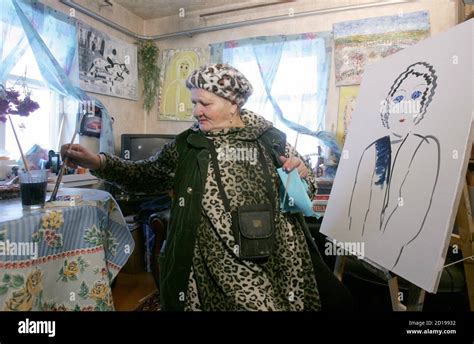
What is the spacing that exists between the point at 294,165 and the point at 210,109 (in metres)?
0.31

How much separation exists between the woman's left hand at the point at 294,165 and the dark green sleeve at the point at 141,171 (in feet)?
1.15

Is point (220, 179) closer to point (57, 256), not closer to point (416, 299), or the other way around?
point (57, 256)

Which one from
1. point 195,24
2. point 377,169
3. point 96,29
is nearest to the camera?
point 377,169

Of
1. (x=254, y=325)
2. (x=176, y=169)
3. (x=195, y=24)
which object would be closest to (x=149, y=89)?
(x=195, y=24)

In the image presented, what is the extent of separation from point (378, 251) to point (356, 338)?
298 millimetres

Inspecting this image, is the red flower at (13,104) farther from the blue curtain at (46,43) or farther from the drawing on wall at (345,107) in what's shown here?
the drawing on wall at (345,107)

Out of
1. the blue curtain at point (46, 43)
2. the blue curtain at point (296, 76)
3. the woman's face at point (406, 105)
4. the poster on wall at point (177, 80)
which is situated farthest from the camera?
the poster on wall at point (177, 80)

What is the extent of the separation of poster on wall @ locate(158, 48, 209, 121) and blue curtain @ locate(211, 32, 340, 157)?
0.45m

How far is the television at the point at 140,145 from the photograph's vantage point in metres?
2.52

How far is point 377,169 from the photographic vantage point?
1067mm

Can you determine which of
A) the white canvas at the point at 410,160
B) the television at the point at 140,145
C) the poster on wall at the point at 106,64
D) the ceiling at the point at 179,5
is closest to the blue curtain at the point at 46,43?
the poster on wall at the point at 106,64

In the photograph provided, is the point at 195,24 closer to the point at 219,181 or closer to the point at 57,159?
the point at 57,159

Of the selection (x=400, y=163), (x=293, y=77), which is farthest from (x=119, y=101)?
(x=400, y=163)

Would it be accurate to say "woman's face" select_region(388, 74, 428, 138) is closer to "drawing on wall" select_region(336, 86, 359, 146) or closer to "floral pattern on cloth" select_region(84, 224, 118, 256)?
"floral pattern on cloth" select_region(84, 224, 118, 256)
